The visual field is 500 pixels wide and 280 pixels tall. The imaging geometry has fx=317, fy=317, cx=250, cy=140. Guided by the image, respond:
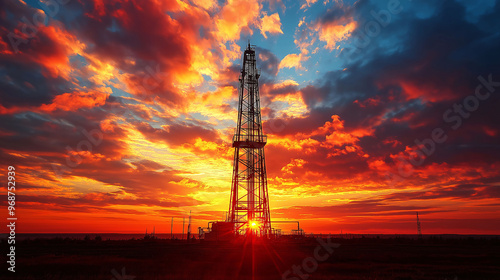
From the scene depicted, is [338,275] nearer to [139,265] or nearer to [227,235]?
[139,265]

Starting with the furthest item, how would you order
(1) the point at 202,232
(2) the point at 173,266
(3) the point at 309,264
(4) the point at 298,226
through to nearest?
(4) the point at 298,226 < (1) the point at 202,232 < (3) the point at 309,264 < (2) the point at 173,266

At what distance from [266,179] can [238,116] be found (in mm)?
10685

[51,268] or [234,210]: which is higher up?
[234,210]

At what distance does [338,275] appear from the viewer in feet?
61.0

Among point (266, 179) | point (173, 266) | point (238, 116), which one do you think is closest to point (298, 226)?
point (266, 179)

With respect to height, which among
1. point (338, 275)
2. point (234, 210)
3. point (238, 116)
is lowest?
point (338, 275)

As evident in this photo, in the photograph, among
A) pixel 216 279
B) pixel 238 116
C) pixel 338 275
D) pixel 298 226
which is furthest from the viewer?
pixel 298 226

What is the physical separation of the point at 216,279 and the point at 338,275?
285 inches

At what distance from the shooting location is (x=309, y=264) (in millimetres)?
22078

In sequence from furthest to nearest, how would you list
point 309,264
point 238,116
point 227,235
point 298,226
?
point 298,226
point 238,116
point 227,235
point 309,264

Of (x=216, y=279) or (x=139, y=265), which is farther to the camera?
(x=139, y=265)

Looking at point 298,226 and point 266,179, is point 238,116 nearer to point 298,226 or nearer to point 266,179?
point 266,179

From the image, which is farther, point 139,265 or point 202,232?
point 202,232

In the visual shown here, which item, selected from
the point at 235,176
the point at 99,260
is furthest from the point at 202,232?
the point at 99,260
